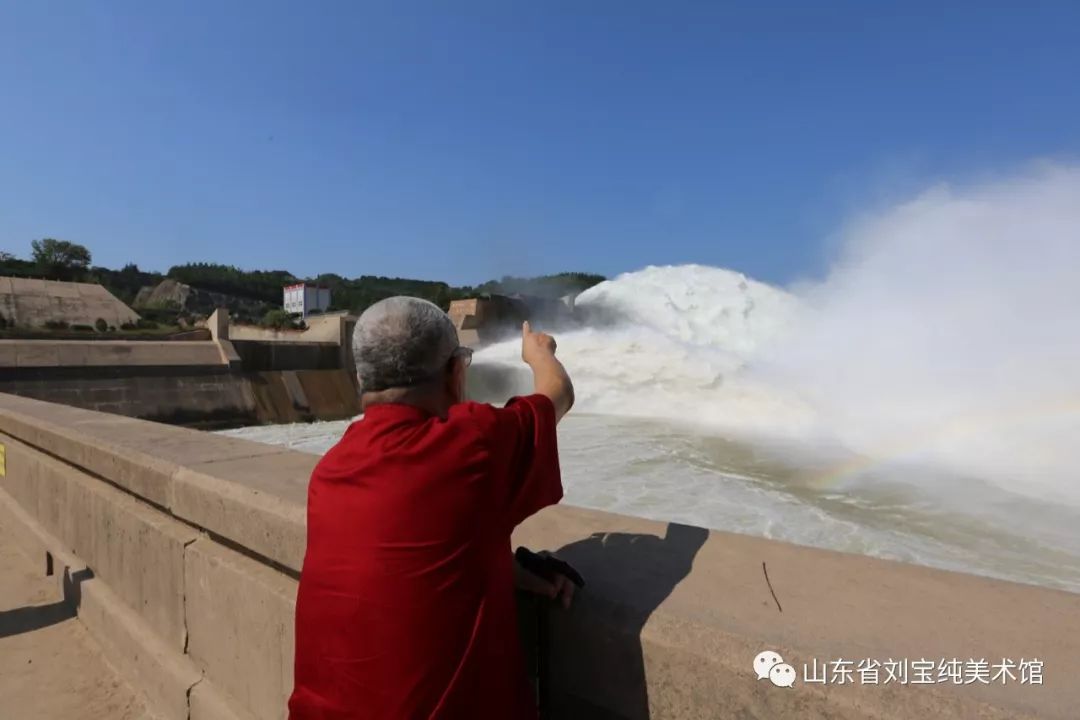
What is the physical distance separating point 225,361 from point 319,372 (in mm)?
3223

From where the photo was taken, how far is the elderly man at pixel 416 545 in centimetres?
129

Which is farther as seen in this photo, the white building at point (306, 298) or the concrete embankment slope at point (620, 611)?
the white building at point (306, 298)

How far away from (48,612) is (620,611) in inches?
168

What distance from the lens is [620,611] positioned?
1420 mm

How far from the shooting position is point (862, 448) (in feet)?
48.2

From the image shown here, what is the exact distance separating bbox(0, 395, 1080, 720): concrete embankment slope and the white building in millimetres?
73399

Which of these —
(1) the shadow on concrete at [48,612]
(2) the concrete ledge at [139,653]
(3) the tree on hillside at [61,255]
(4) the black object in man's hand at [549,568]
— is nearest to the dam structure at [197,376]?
(1) the shadow on concrete at [48,612]

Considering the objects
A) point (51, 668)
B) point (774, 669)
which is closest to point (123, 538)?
point (51, 668)

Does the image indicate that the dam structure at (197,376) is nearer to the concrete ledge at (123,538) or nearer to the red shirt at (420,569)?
the concrete ledge at (123,538)

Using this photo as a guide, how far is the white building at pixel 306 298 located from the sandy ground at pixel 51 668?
237 ft

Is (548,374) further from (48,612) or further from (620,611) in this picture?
(48,612)

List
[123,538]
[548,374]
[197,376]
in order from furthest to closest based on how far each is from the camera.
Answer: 1. [197,376]
2. [123,538]
3. [548,374]

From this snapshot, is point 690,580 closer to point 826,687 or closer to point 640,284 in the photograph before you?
point 826,687

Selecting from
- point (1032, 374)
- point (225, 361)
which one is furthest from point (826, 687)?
point (225, 361)
